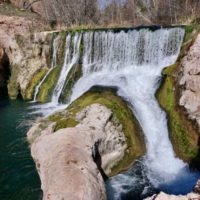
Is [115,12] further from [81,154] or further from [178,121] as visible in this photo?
[81,154]

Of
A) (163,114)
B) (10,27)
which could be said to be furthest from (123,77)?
(10,27)

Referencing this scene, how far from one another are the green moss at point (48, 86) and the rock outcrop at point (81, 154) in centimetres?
597

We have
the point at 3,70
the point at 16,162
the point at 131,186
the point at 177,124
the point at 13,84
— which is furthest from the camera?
the point at 3,70

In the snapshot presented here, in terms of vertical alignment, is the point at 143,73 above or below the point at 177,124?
above

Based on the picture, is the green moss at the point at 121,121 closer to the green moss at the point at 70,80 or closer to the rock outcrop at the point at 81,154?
the rock outcrop at the point at 81,154

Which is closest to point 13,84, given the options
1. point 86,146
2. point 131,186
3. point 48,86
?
point 48,86

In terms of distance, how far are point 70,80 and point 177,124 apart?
6822 mm

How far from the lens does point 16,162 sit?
32.1 ft

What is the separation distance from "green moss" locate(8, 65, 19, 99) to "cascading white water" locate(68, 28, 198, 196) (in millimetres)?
3890

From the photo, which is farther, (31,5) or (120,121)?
(31,5)

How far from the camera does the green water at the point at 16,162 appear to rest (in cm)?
825

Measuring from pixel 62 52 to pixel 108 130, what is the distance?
28.8 ft

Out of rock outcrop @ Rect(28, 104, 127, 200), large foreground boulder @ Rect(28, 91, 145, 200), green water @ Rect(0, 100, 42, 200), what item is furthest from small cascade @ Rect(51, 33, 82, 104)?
rock outcrop @ Rect(28, 104, 127, 200)

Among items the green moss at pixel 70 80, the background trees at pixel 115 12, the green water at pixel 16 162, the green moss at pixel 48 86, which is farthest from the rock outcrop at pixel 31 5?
the green water at pixel 16 162
